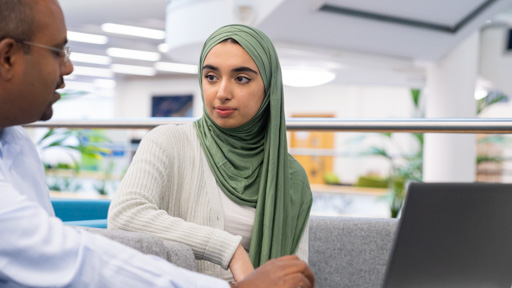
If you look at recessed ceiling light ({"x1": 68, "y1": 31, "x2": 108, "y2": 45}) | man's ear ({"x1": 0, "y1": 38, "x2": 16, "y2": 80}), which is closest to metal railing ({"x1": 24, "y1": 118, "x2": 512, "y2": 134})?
man's ear ({"x1": 0, "y1": 38, "x2": 16, "y2": 80})

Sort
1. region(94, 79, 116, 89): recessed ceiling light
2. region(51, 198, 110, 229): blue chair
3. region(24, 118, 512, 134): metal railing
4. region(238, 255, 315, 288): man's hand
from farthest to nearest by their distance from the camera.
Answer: region(94, 79, 116, 89): recessed ceiling light < region(51, 198, 110, 229): blue chair < region(24, 118, 512, 134): metal railing < region(238, 255, 315, 288): man's hand

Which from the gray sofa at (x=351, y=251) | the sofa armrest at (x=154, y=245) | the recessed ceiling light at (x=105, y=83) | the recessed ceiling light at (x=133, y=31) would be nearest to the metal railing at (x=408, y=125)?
the gray sofa at (x=351, y=251)

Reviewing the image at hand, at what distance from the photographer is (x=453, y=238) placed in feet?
3.18

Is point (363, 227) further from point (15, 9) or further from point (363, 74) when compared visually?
point (363, 74)

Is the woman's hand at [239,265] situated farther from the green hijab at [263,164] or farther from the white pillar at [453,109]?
the white pillar at [453,109]

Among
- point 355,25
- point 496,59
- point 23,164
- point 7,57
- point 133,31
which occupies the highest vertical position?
point 133,31

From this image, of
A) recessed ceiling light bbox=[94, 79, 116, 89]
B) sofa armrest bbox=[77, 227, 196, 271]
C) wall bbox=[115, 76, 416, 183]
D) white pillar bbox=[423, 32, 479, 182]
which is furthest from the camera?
recessed ceiling light bbox=[94, 79, 116, 89]

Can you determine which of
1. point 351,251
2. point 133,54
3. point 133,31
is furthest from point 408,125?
Result: point 133,54

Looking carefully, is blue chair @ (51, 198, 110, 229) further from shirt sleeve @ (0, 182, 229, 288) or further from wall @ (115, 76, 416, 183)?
wall @ (115, 76, 416, 183)

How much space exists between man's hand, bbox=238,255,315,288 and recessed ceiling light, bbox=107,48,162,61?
1254 centimetres

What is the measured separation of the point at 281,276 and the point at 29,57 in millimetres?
465

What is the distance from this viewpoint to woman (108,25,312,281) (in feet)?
4.49

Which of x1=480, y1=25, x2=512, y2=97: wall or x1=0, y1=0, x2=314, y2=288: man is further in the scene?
x1=480, y1=25, x2=512, y2=97: wall

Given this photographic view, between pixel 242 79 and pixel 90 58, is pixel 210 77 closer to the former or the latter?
pixel 242 79
